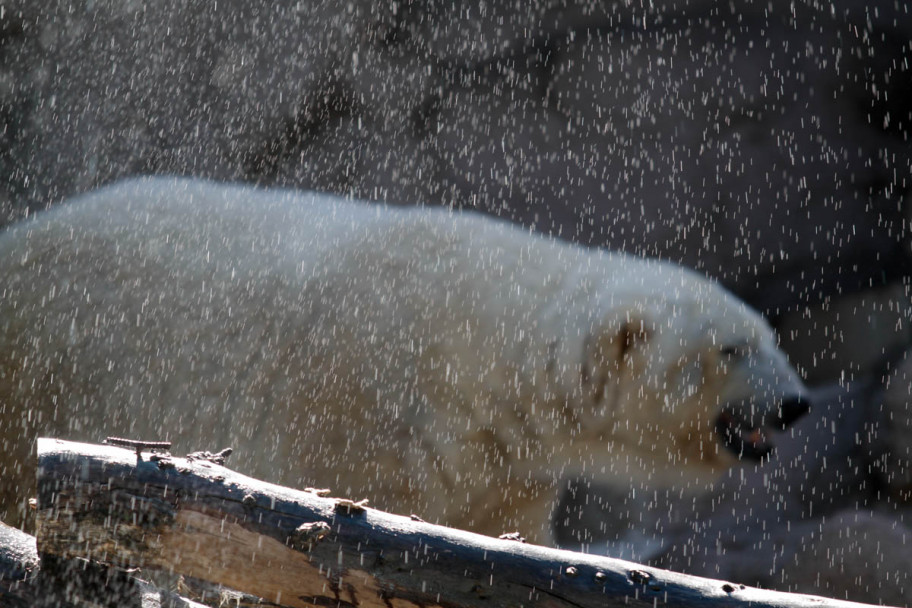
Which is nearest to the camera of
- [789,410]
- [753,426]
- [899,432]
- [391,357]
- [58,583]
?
[58,583]

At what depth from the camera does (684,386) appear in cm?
309

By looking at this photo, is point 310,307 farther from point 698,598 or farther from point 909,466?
point 909,466

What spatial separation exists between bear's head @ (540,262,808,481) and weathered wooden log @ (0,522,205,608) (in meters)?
1.92

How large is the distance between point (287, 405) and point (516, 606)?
79.8 inches

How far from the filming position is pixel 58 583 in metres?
1.58

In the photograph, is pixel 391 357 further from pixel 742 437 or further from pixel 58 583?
pixel 58 583

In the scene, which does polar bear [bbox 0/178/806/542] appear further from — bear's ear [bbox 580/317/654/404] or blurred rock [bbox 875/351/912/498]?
blurred rock [bbox 875/351/912/498]

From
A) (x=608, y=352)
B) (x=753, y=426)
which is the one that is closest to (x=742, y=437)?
(x=753, y=426)

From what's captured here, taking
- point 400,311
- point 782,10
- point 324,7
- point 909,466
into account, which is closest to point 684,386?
point 400,311

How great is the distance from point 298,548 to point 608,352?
1.87 meters

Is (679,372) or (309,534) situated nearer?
(309,534)

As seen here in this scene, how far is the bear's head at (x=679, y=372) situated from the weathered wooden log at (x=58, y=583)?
192cm

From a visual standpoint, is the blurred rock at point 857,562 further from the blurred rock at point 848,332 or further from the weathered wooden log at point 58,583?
the weathered wooden log at point 58,583

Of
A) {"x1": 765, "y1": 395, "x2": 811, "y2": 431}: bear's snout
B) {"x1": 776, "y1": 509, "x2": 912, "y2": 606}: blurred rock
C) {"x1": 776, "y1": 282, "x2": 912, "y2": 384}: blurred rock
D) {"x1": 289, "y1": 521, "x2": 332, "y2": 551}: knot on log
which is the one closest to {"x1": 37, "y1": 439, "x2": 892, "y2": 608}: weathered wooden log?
{"x1": 289, "y1": 521, "x2": 332, "y2": 551}: knot on log
